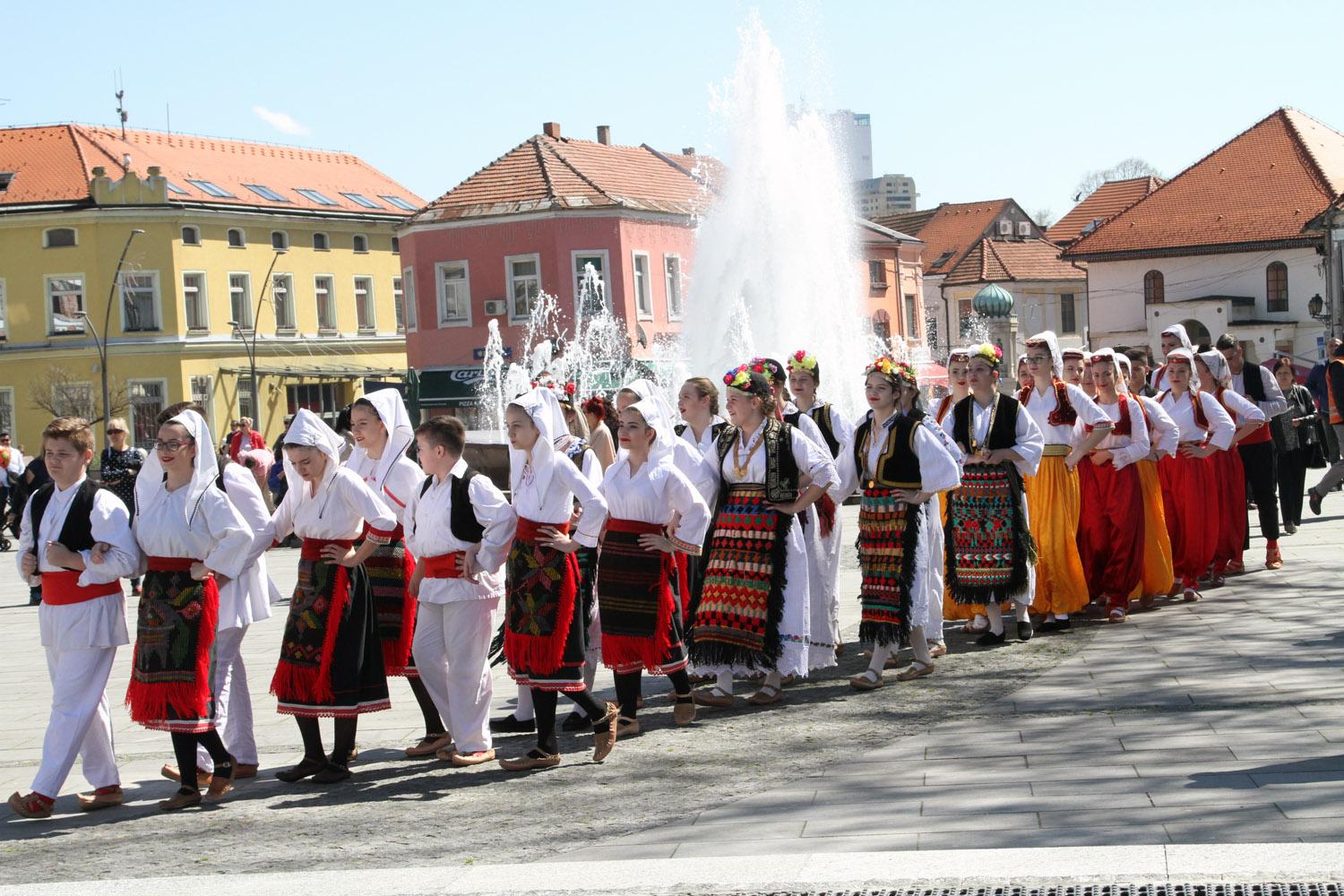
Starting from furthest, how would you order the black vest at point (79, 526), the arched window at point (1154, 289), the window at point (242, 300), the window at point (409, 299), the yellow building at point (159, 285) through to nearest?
the arched window at point (1154, 289)
the window at point (242, 300)
the yellow building at point (159, 285)
the window at point (409, 299)
the black vest at point (79, 526)

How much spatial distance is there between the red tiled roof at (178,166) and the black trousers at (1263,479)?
45.0 meters

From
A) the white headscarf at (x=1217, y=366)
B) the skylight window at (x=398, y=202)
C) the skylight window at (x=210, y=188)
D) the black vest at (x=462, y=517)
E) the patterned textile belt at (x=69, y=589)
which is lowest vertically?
the patterned textile belt at (x=69, y=589)

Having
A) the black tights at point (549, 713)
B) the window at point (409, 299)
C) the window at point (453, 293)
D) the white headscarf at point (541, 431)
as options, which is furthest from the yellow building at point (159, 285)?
the black tights at point (549, 713)

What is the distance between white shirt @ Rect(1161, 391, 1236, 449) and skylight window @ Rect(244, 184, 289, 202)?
48.7 m

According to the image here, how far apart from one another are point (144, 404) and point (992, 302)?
35437 millimetres

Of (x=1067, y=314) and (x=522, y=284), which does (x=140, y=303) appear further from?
(x=1067, y=314)

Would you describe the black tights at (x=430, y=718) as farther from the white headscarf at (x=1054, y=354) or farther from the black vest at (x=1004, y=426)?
the white headscarf at (x=1054, y=354)

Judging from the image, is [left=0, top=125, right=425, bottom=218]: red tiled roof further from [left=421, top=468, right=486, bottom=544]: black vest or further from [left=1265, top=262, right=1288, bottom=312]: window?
[left=421, top=468, right=486, bottom=544]: black vest

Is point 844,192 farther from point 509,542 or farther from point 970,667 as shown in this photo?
point 509,542

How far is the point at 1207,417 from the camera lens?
12.3 metres

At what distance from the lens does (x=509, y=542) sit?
7.69m

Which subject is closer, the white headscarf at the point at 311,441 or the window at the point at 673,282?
the white headscarf at the point at 311,441

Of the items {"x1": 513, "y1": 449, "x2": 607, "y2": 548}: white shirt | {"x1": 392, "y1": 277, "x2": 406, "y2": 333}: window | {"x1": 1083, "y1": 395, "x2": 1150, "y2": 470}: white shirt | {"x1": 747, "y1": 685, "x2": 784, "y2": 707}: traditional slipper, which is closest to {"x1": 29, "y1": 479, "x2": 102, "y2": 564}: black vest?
{"x1": 513, "y1": 449, "x2": 607, "y2": 548}: white shirt

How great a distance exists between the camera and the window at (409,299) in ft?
159
